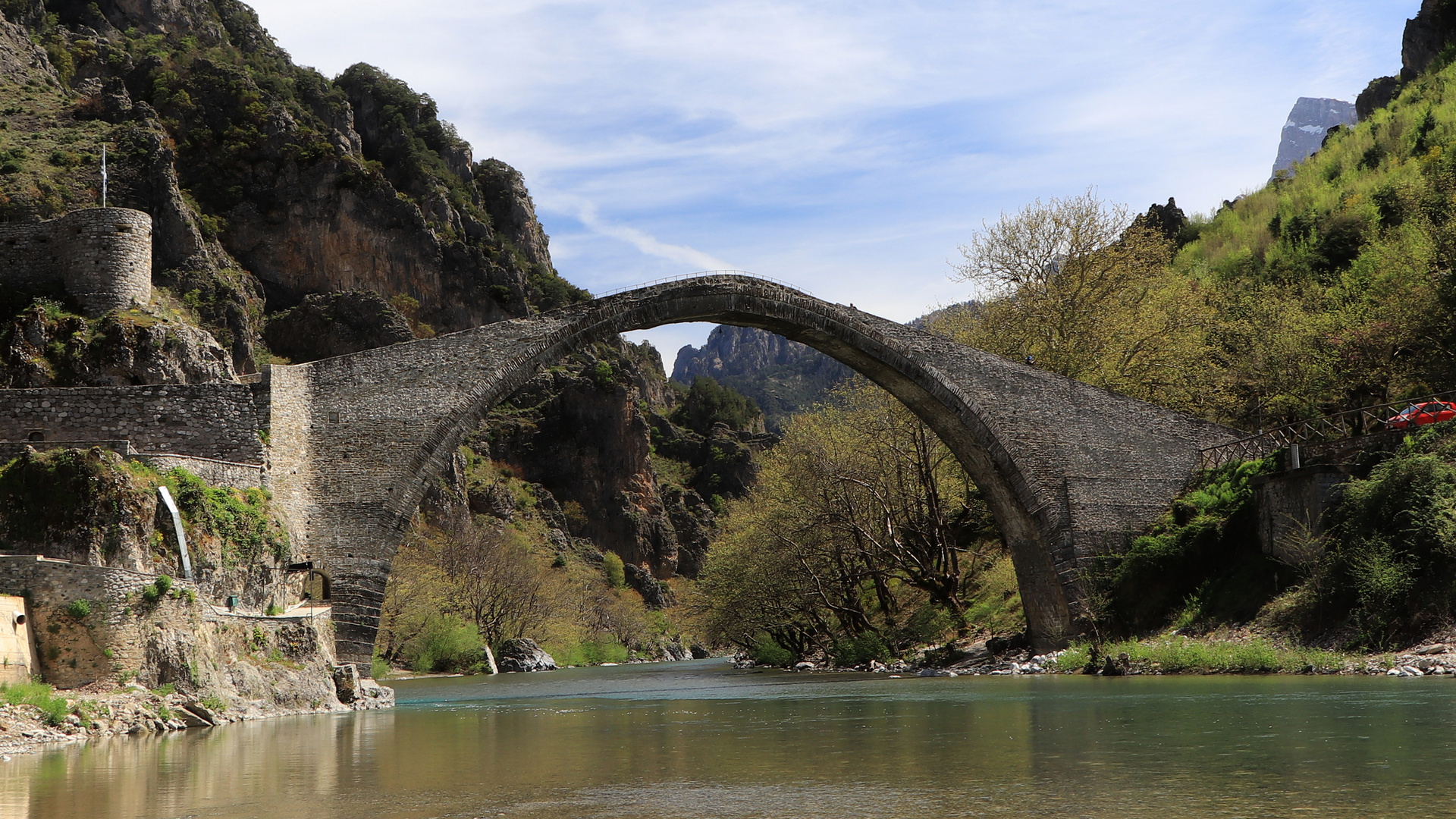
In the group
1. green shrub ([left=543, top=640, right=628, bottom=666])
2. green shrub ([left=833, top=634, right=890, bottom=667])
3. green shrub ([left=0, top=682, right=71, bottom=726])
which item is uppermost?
green shrub ([left=0, top=682, right=71, bottom=726])

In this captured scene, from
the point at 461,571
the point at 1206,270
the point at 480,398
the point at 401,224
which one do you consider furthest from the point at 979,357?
the point at 401,224

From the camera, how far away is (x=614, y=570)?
83.6 metres

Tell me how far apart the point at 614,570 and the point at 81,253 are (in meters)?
58.0

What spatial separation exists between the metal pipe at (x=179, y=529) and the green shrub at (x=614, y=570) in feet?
217

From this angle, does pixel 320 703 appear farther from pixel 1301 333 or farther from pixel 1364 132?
pixel 1364 132

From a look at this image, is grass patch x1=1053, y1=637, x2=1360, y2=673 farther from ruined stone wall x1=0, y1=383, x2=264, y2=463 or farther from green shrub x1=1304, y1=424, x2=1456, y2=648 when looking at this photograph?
→ ruined stone wall x1=0, y1=383, x2=264, y2=463

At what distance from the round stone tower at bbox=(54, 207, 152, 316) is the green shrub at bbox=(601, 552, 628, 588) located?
55619 millimetres

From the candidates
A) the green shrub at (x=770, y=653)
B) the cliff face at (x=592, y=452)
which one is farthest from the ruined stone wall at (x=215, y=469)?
the cliff face at (x=592, y=452)

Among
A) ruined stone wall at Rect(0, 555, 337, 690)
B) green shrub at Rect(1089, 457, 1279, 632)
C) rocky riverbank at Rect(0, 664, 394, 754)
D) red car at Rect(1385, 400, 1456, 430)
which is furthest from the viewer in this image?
green shrub at Rect(1089, 457, 1279, 632)

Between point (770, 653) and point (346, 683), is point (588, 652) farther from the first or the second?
point (346, 683)

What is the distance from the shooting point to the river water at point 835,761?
7.38m

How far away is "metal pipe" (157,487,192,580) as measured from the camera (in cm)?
1605

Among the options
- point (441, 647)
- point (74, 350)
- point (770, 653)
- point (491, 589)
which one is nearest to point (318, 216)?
point (491, 589)

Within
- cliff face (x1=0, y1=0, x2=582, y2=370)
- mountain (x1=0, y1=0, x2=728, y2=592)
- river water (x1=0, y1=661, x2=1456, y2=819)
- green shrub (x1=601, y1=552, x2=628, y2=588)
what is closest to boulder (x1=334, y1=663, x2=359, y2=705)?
river water (x1=0, y1=661, x2=1456, y2=819)
